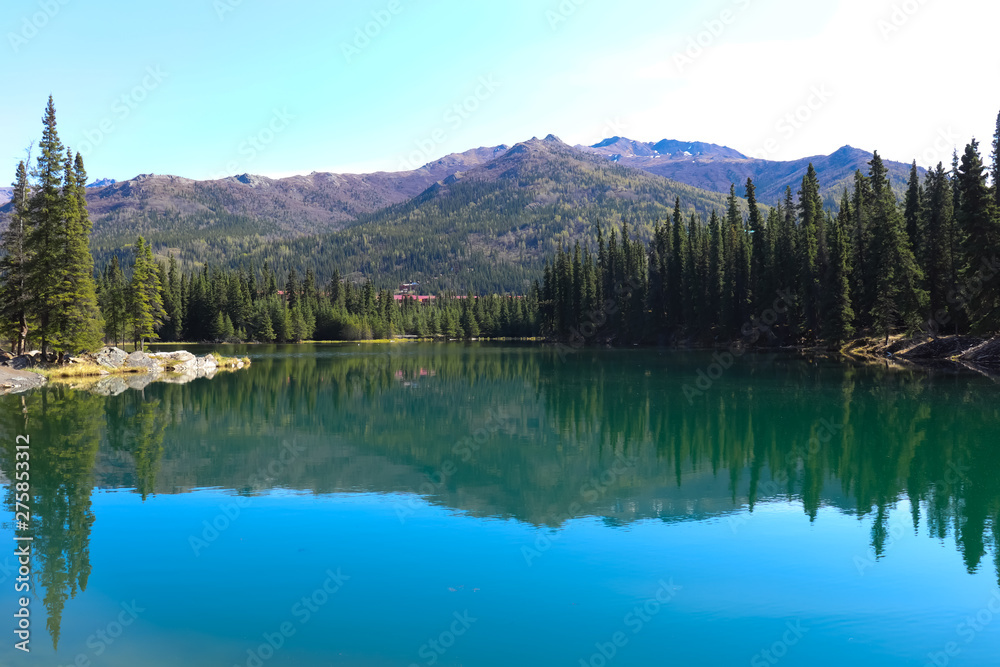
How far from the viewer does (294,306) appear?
496ft

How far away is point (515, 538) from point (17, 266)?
2057 inches

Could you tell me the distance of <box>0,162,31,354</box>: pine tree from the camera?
167 ft

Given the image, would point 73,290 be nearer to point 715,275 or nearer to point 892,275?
point 892,275

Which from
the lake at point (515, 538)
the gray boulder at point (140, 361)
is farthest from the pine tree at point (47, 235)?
the lake at point (515, 538)

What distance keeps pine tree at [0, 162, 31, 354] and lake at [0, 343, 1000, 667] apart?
24.0 m

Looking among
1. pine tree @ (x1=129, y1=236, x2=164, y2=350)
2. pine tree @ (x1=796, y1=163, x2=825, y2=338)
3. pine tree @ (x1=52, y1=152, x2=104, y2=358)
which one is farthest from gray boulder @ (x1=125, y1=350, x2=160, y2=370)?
pine tree @ (x1=796, y1=163, x2=825, y2=338)

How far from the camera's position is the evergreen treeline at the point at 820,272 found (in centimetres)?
5603

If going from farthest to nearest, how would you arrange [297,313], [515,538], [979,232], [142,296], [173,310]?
1. [297,313]
2. [173,310]
3. [142,296]
4. [979,232]
5. [515,538]

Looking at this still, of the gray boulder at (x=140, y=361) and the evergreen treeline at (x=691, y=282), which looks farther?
the gray boulder at (x=140, y=361)

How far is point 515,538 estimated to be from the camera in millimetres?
14953

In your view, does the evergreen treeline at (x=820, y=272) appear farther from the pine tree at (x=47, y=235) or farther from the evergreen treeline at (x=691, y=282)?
the pine tree at (x=47, y=235)

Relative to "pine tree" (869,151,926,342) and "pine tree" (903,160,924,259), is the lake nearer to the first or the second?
"pine tree" (869,151,926,342)

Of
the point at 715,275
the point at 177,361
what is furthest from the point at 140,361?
the point at 715,275

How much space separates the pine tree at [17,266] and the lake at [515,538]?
2397 centimetres
